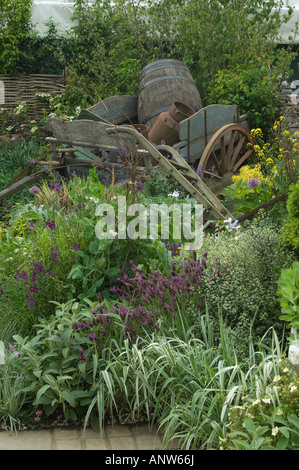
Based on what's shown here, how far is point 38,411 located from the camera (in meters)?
3.04

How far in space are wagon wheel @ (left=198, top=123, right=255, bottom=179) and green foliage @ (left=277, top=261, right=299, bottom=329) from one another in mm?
3274

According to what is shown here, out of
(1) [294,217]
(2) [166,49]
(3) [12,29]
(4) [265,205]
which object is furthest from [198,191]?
(3) [12,29]

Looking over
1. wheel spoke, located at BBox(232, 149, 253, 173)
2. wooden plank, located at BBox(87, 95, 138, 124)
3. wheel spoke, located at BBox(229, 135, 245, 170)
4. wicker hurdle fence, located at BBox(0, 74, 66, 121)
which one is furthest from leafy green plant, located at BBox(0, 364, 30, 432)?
wicker hurdle fence, located at BBox(0, 74, 66, 121)

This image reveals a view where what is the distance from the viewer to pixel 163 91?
7785mm

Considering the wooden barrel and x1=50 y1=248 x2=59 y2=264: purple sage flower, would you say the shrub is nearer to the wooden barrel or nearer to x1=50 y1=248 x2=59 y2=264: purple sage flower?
x1=50 y1=248 x2=59 y2=264: purple sage flower

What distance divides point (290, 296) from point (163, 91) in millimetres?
5326

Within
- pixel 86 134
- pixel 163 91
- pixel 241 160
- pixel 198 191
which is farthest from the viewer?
pixel 163 91

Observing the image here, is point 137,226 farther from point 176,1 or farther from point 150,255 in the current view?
point 176,1

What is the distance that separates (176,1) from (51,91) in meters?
3.12

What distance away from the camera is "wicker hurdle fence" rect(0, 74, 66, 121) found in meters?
10.7

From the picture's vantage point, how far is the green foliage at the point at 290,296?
9.93ft

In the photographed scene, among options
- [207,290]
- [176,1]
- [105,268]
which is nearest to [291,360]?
[207,290]

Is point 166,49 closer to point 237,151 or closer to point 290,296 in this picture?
point 237,151

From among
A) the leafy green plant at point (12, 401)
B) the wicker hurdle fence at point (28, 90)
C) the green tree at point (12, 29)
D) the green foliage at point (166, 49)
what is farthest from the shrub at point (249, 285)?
the green tree at point (12, 29)
